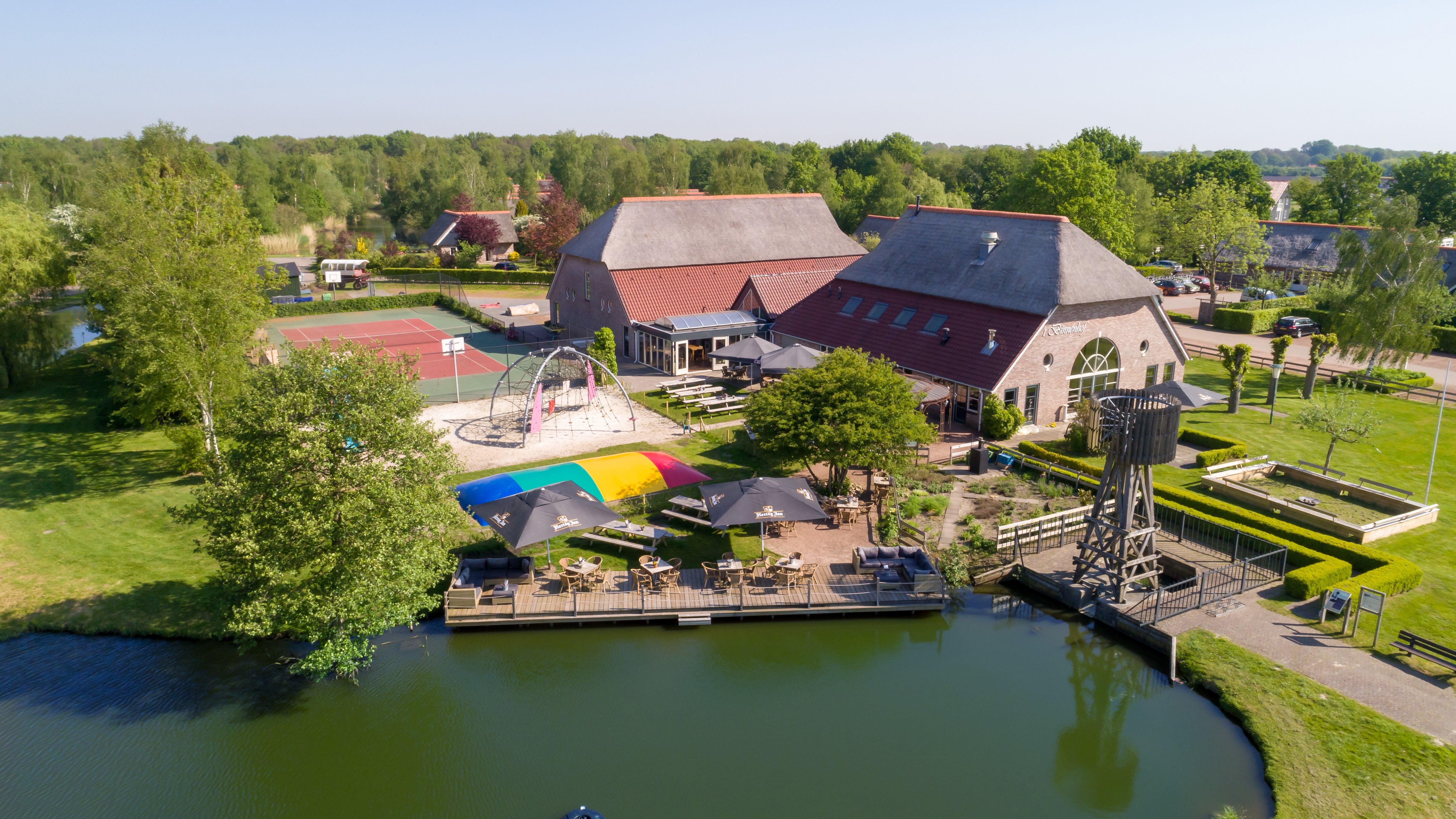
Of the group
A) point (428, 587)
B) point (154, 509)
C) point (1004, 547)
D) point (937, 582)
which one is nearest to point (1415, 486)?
point (1004, 547)

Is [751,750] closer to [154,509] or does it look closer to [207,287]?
[154,509]

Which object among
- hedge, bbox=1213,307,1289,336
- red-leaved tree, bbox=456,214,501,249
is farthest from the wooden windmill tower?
red-leaved tree, bbox=456,214,501,249

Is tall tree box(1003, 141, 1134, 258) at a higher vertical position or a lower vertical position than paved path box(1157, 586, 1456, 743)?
higher

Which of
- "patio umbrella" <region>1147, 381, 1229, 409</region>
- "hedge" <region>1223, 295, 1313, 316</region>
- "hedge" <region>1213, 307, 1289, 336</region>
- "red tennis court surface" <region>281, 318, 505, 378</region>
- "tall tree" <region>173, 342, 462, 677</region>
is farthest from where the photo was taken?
"hedge" <region>1223, 295, 1313, 316</region>

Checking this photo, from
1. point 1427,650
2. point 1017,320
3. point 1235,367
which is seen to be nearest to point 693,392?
point 1017,320

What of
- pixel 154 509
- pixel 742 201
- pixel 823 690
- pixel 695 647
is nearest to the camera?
pixel 823 690

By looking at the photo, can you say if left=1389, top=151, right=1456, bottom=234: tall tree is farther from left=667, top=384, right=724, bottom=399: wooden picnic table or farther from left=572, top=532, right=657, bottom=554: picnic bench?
left=572, top=532, right=657, bottom=554: picnic bench
